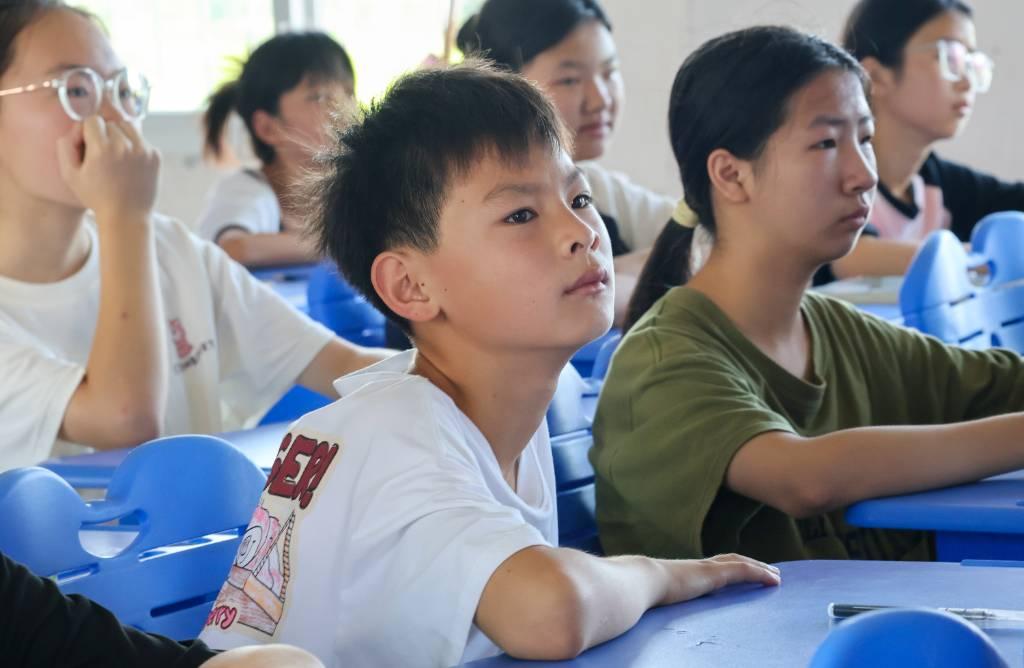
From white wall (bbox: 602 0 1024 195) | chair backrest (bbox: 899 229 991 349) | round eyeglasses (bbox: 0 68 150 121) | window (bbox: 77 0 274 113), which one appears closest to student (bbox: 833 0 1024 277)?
white wall (bbox: 602 0 1024 195)

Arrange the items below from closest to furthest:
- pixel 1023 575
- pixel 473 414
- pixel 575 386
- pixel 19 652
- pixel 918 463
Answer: pixel 19 652 → pixel 1023 575 → pixel 473 414 → pixel 918 463 → pixel 575 386

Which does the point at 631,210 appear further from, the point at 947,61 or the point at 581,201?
the point at 581,201

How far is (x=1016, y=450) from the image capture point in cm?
136

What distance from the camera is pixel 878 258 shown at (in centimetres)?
286

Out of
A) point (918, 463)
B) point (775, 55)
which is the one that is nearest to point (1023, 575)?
point (918, 463)

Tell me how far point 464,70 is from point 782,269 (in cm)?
54

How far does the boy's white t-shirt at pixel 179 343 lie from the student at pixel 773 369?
63 cm

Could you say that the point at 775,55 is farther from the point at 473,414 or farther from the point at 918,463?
the point at 473,414

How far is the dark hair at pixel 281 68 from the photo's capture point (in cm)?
381

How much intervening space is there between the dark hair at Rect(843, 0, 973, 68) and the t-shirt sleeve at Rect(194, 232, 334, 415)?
1585 mm

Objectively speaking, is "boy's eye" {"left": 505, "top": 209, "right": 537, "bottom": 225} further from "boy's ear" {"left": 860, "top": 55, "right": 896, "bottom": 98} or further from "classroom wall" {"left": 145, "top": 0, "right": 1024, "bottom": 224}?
"classroom wall" {"left": 145, "top": 0, "right": 1024, "bottom": 224}

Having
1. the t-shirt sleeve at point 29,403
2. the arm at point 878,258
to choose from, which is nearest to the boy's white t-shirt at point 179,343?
the t-shirt sleeve at point 29,403

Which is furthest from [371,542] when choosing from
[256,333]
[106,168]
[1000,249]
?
[1000,249]

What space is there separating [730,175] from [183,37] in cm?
460
